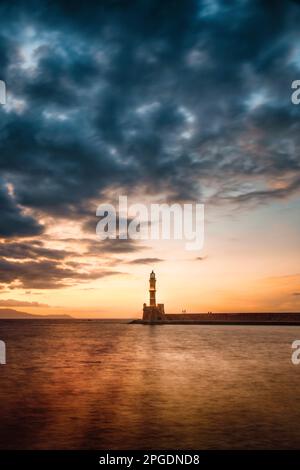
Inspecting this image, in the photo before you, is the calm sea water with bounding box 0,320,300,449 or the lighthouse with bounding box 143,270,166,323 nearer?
the calm sea water with bounding box 0,320,300,449

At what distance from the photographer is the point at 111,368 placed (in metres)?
38.8

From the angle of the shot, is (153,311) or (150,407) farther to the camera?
(153,311)

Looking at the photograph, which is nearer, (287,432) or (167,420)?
(287,432)

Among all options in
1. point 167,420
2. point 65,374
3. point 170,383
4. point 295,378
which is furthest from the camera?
point 65,374

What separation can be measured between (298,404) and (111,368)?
20259 millimetres

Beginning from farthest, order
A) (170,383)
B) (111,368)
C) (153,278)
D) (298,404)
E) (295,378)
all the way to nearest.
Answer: (153,278) < (111,368) < (295,378) < (170,383) < (298,404)

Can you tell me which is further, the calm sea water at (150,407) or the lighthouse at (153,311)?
the lighthouse at (153,311)

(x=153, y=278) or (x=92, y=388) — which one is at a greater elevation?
(x=153, y=278)

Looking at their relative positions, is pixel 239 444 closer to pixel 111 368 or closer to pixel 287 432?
pixel 287 432

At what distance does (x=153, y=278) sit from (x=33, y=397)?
137138 mm
